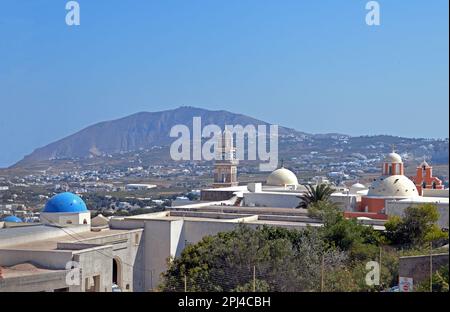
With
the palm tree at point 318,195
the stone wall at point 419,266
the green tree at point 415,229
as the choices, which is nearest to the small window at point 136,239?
the palm tree at point 318,195

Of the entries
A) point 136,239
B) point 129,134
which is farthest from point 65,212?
point 129,134

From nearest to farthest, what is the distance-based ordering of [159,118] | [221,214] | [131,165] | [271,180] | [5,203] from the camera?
[221,214]
[271,180]
[5,203]
[131,165]
[159,118]

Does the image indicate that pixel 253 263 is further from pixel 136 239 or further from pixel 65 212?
pixel 65 212

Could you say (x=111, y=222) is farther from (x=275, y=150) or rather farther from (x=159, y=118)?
(x=159, y=118)

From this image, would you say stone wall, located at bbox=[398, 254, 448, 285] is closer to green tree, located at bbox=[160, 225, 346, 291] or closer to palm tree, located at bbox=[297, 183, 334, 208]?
green tree, located at bbox=[160, 225, 346, 291]

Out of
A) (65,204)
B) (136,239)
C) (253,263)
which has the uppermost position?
(65,204)

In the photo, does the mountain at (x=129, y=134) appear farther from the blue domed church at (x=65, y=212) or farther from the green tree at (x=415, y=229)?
the green tree at (x=415, y=229)
